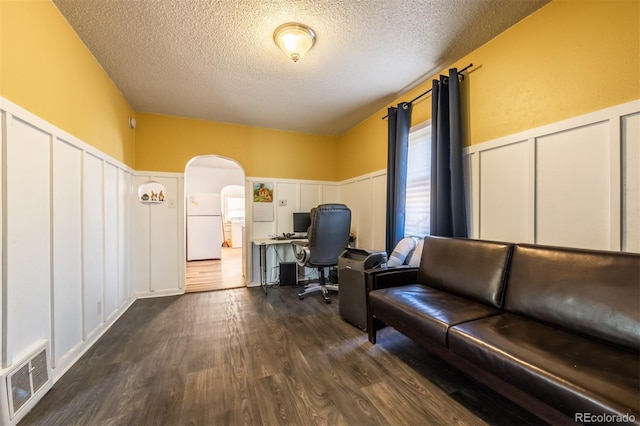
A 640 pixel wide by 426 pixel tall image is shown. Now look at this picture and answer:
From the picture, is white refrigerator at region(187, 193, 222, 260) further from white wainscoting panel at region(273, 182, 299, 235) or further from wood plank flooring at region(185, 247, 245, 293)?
white wainscoting panel at region(273, 182, 299, 235)

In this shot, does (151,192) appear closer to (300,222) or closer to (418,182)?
(300,222)

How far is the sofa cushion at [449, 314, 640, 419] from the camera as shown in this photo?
35.7 inches

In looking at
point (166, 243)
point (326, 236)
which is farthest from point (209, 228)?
point (326, 236)

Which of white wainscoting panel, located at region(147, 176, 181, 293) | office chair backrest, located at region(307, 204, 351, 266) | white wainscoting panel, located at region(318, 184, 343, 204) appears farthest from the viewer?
white wainscoting panel, located at region(318, 184, 343, 204)

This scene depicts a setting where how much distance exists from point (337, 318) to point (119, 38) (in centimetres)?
334

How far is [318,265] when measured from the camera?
3.31 m

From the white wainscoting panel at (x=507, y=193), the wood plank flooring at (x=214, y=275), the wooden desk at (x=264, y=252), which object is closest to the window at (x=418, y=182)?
the white wainscoting panel at (x=507, y=193)

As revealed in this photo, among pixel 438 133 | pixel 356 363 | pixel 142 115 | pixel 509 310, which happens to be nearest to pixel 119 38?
pixel 142 115

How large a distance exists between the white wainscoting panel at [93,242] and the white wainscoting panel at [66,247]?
9cm

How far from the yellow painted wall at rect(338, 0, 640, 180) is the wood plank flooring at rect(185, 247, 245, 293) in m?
4.05

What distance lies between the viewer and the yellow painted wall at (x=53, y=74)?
4.58ft

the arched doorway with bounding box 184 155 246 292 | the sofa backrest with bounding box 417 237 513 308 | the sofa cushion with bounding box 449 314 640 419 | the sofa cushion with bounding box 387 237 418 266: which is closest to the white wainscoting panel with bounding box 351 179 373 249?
the sofa cushion with bounding box 387 237 418 266

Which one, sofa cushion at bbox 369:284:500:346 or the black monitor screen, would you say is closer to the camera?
sofa cushion at bbox 369:284:500:346

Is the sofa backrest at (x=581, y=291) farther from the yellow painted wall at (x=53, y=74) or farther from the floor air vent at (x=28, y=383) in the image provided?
the yellow painted wall at (x=53, y=74)
